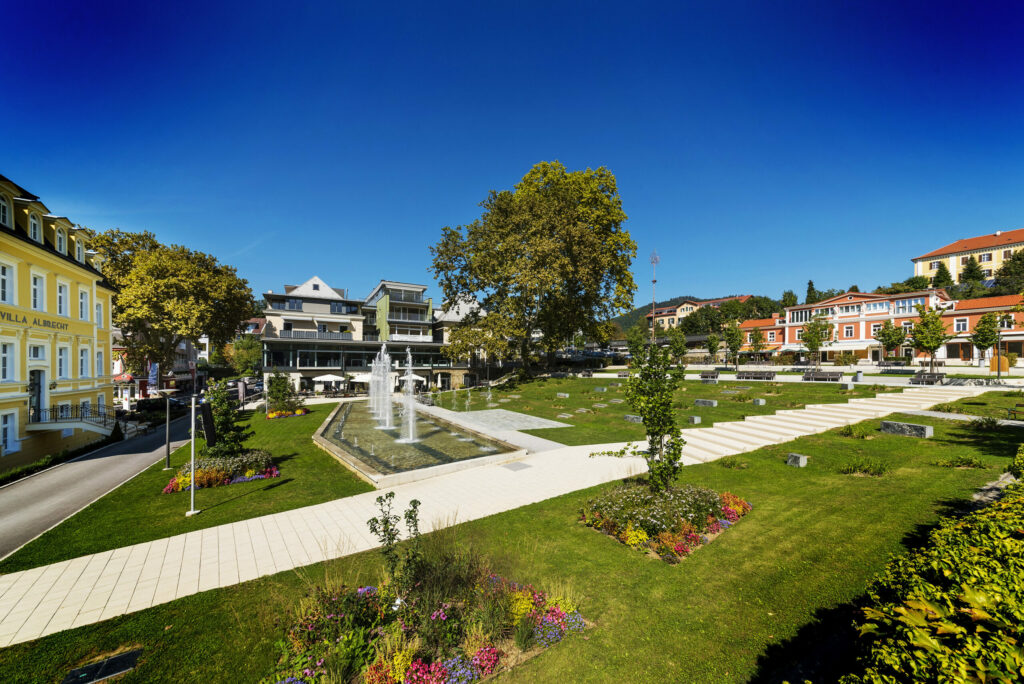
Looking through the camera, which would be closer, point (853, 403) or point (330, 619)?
point (330, 619)

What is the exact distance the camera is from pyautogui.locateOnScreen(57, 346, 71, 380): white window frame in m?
20.6

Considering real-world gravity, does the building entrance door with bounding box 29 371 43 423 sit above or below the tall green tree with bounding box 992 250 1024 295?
below

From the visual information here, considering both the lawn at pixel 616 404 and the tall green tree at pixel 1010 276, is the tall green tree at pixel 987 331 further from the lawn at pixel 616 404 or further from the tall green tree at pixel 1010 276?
the tall green tree at pixel 1010 276

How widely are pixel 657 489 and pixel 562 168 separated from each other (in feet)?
127

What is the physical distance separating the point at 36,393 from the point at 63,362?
2.30m

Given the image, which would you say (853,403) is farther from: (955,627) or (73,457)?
(73,457)

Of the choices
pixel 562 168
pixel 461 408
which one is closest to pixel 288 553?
pixel 461 408

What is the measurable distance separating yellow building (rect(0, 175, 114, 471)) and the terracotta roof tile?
123 m

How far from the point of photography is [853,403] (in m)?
19.0

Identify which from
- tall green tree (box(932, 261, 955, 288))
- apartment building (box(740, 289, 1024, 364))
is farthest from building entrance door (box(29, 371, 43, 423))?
tall green tree (box(932, 261, 955, 288))

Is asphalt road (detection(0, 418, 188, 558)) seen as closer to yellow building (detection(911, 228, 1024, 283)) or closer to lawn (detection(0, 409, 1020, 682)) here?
lawn (detection(0, 409, 1020, 682))

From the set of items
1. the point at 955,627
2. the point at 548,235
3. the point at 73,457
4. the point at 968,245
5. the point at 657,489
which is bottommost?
the point at 73,457

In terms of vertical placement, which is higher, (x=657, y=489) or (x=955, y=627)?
(x=955, y=627)

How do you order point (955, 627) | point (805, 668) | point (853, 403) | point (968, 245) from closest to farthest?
1. point (955, 627)
2. point (805, 668)
3. point (853, 403)
4. point (968, 245)
